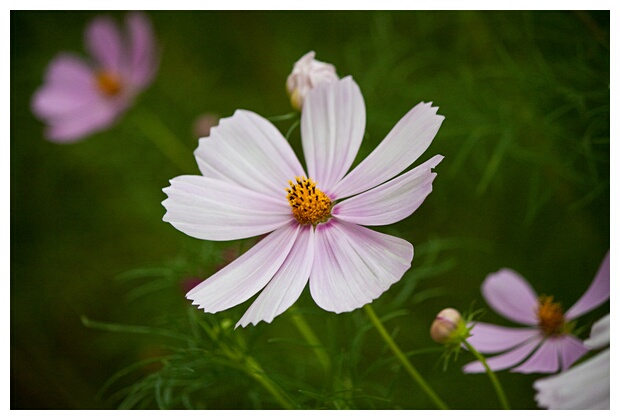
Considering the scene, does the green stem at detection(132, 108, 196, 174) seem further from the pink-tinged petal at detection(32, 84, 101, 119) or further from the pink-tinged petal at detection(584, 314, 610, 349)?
the pink-tinged petal at detection(584, 314, 610, 349)

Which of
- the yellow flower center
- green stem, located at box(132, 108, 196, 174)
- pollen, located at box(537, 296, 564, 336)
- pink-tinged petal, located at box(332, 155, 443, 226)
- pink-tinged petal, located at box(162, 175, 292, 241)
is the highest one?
the yellow flower center

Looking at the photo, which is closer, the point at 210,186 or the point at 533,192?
the point at 210,186

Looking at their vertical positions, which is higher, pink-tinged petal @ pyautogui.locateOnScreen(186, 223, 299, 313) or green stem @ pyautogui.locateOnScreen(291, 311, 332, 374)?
pink-tinged petal @ pyautogui.locateOnScreen(186, 223, 299, 313)

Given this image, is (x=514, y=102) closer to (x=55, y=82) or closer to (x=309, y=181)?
(x=309, y=181)

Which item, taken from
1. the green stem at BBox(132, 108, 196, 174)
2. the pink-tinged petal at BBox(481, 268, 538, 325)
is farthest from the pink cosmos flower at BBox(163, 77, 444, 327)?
the green stem at BBox(132, 108, 196, 174)

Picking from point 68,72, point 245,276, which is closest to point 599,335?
point 245,276

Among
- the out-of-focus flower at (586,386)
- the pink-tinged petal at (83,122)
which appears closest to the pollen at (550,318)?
the out-of-focus flower at (586,386)

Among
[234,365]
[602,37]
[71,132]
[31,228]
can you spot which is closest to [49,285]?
[31,228]
